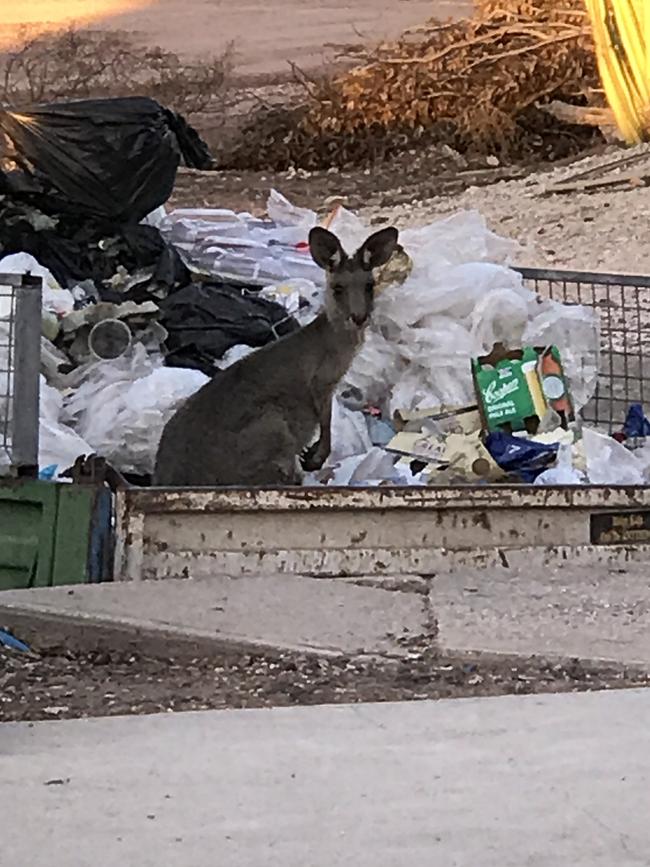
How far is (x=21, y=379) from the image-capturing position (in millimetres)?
4367

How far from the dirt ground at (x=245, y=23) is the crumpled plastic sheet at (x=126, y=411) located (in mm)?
6052

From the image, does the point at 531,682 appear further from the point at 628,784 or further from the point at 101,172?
the point at 101,172

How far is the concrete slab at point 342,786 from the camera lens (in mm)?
2273

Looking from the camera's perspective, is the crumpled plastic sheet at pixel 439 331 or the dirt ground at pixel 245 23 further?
the dirt ground at pixel 245 23

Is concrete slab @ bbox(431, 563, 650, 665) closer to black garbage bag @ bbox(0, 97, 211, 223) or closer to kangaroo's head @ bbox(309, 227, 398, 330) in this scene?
kangaroo's head @ bbox(309, 227, 398, 330)

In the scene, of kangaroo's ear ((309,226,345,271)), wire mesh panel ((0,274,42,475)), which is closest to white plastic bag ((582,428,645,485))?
kangaroo's ear ((309,226,345,271))

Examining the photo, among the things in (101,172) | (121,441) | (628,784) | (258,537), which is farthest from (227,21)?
(628,784)

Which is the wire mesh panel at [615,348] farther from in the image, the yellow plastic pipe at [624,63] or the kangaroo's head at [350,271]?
the yellow plastic pipe at [624,63]

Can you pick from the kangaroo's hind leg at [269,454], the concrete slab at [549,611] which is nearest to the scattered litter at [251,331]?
the kangaroo's hind leg at [269,454]

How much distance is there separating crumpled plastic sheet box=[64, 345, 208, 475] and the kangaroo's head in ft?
1.88

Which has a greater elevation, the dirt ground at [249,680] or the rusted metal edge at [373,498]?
the rusted metal edge at [373,498]

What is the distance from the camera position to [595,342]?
5.84 metres

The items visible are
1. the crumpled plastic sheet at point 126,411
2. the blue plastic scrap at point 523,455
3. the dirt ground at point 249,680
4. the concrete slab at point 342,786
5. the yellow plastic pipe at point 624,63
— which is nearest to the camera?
the concrete slab at point 342,786

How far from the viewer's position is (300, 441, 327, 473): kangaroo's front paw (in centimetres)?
506
